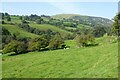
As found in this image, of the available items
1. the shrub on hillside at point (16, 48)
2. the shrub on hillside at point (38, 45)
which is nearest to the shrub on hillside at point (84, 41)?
the shrub on hillside at point (38, 45)

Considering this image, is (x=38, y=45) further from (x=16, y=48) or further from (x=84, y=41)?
(x=84, y=41)

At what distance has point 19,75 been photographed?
1110 inches

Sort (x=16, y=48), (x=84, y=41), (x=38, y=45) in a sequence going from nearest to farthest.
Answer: (x=84, y=41) < (x=16, y=48) < (x=38, y=45)

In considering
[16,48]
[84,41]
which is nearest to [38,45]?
[16,48]

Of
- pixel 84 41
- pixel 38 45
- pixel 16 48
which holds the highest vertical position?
pixel 84 41

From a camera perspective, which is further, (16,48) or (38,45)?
(38,45)

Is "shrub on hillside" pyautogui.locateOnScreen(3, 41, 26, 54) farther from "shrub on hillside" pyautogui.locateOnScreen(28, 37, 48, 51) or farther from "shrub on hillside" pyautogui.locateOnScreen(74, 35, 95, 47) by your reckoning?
"shrub on hillside" pyautogui.locateOnScreen(74, 35, 95, 47)

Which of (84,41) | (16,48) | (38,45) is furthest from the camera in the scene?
(38,45)

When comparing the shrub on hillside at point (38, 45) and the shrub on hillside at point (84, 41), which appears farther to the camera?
the shrub on hillside at point (38, 45)

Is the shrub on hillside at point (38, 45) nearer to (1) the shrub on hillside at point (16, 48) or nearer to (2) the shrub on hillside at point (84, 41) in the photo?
(1) the shrub on hillside at point (16, 48)

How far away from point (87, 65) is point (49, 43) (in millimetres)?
38676

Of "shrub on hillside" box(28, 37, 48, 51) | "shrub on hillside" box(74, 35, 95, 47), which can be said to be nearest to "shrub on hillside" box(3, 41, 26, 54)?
"shrub on hillside" box(28, 37, 48, 51)

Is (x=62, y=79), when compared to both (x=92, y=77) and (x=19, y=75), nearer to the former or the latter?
(x=92, y=77)

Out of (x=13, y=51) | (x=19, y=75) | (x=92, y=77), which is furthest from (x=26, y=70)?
(x=13, y=51)
